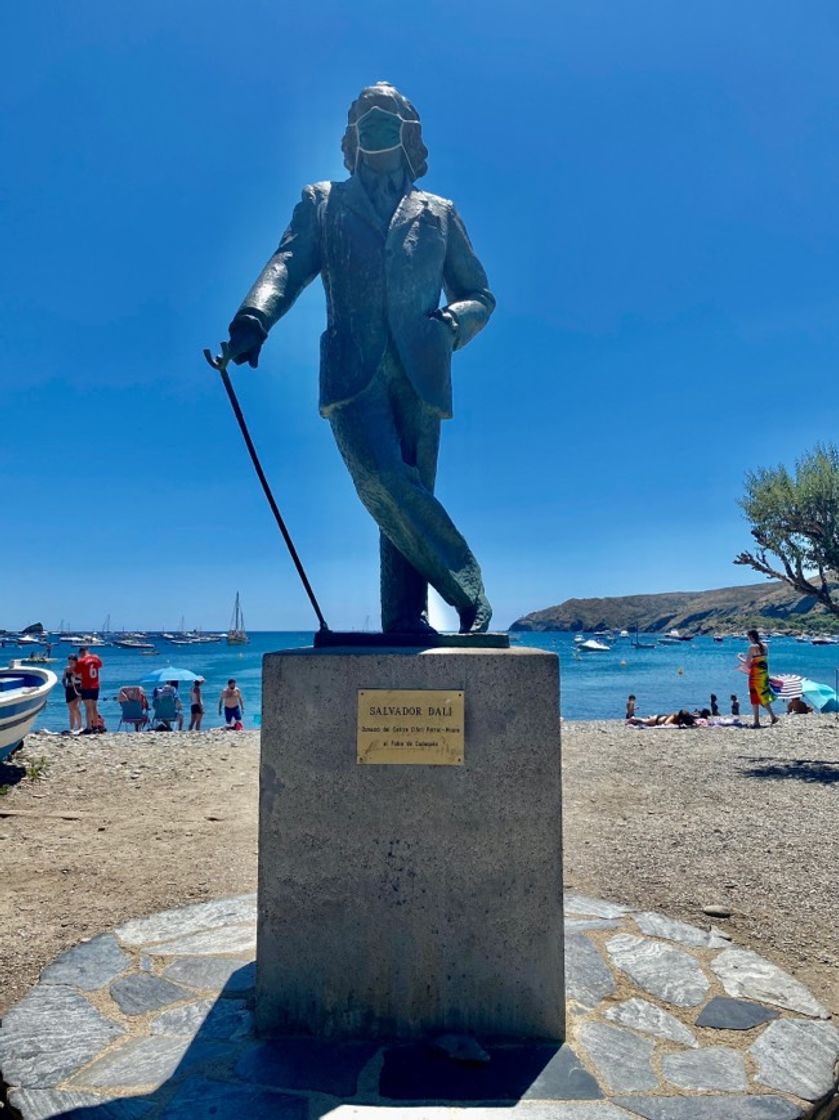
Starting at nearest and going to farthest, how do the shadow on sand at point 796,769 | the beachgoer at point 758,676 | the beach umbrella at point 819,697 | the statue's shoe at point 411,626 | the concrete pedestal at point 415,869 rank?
the concrete pedestal at point 415,869, the statue's shoe at point 411,626, the shadow on sand at point 796,769, the beachgoer at point 758,676, the beach umbrella at point 819,697

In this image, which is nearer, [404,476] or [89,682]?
[404,476]

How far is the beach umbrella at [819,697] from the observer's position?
20.0 m

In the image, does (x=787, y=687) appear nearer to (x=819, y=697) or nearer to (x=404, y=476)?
(x=819, y=697)

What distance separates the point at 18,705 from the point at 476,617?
8394 millimetres

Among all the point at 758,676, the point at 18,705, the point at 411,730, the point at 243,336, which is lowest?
the point at 758,676

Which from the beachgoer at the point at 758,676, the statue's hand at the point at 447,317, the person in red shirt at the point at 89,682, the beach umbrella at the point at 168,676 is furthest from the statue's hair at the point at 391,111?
the beach umbrella at the point at 168,676

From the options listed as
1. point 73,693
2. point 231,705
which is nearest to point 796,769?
point 231,705

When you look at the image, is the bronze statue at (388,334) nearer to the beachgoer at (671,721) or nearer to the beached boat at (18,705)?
the beached boat at (18,705)

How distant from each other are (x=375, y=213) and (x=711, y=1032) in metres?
3.73

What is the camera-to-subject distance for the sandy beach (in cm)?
440

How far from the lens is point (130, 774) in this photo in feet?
31.6

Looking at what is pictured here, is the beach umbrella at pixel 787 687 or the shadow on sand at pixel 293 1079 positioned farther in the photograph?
the beach umbrella at pixel 787 687

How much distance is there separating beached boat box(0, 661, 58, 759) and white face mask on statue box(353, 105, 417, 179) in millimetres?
8260

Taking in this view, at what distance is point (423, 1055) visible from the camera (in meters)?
2.61
